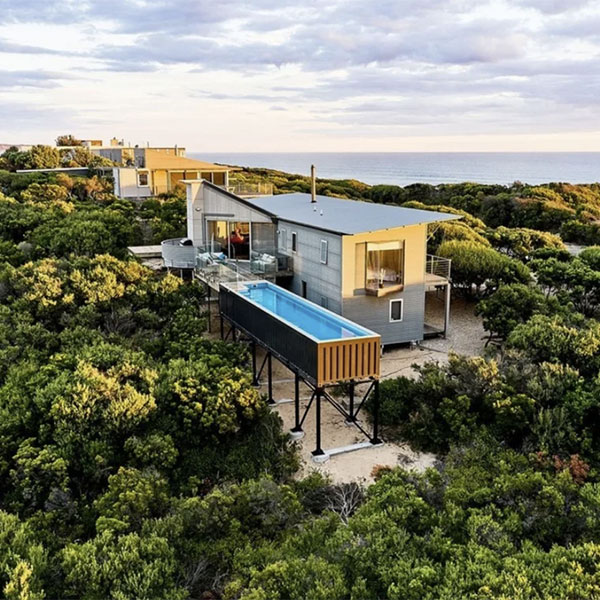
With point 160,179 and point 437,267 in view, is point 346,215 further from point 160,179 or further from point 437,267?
point 160,179

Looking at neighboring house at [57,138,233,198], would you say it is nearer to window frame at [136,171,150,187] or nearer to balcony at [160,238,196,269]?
window frame at [136,171,150,187]

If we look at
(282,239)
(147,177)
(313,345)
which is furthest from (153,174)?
(313,345)

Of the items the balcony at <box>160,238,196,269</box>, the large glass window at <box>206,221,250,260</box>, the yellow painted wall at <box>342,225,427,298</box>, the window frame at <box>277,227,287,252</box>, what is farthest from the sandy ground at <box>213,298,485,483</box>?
the window frame at <box>277,227,287,252</box>

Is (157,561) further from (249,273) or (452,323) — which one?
(452,323)

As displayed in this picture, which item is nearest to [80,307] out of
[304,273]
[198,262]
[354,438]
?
[198,262]

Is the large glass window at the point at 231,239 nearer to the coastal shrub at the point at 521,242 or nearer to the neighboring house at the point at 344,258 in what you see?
the neighboring house at the point at 344,258
